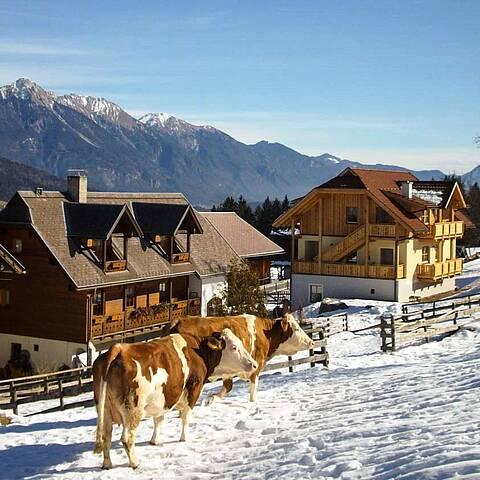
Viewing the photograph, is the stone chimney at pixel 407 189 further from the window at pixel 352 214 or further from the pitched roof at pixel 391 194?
the window at pixel 352 214

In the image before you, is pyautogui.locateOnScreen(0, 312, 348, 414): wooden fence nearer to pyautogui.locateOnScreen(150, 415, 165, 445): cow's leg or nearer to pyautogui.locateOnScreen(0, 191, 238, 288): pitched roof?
pyautogui.locateOnScreen(150, 415, 165, 445): cow's leg

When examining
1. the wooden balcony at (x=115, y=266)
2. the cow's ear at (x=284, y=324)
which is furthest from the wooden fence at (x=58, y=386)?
the wooden balcony at (x=115, y=266)

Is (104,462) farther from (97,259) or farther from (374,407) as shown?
(97,259)

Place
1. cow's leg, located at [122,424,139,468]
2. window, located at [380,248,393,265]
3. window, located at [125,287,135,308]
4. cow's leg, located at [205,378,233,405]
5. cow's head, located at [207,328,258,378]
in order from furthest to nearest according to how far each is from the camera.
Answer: window, located at [380,248,393,265], window, located at [125,287,135,308], cow's leg, located at [205,378,233,405], cow's head, located at [207,328,258,378], cow's leg, located at [122,424,139,468]

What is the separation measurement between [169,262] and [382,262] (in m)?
13.0

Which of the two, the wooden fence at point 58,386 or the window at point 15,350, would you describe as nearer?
the wooden fence at point 58,386

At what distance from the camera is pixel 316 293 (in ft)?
147

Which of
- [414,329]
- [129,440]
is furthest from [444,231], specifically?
[129,440]

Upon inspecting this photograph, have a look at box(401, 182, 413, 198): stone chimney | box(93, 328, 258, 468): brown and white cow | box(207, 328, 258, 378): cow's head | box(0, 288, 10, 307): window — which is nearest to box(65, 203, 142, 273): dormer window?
box(0, 288, 10, 307): window

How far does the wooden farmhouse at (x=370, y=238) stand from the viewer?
Result: 42.9 meters

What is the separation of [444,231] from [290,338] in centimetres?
3136

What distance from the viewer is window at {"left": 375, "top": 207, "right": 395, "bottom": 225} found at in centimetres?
4347

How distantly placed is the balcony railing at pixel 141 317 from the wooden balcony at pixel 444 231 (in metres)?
14.7

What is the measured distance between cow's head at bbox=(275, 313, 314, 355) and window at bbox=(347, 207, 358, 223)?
2742 centimetres
